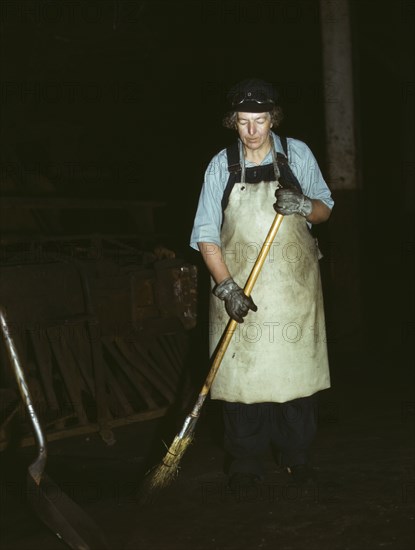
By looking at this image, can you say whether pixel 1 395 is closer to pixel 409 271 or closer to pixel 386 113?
pixel 409 271

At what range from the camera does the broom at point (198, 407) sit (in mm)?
3338

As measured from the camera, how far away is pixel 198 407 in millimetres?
3521

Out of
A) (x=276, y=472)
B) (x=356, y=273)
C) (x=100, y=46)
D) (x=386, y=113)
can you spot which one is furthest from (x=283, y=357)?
(x=386, y=113)

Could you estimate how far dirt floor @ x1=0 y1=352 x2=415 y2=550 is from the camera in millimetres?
3107

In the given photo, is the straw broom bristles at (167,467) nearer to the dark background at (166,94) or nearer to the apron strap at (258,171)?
the apron strap at (258,171)

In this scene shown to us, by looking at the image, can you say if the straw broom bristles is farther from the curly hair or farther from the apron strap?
the curly hair

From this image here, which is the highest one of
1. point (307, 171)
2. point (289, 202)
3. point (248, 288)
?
point (307, 171)

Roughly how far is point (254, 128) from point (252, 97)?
130mm

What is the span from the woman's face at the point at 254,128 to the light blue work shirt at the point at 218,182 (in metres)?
0.09

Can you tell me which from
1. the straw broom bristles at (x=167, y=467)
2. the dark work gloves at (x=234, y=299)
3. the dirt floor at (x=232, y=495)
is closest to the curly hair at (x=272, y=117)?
the dark work gloves at (x=234, y=299)

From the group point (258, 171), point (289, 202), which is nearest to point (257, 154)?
point (258, 171)

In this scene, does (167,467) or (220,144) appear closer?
(167,467)

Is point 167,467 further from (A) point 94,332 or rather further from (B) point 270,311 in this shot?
(A) point 94,332

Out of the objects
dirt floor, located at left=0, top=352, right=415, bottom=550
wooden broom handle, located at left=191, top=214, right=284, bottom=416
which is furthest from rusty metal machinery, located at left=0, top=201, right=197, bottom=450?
wooden broom handle, located at left=191, top=214, right=284, bottom=416
